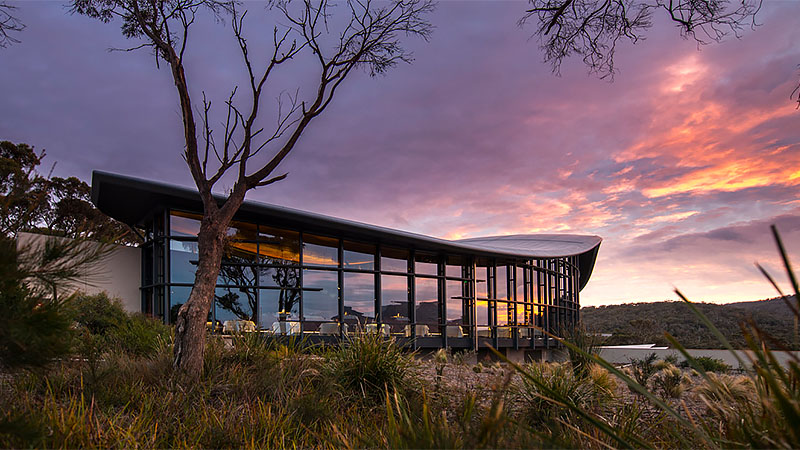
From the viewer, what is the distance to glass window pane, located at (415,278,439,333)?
1944cm

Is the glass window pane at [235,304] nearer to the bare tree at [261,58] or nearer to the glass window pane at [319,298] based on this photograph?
the glass window pane at [319,298]

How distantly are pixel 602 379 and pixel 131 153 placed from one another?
18167 mm

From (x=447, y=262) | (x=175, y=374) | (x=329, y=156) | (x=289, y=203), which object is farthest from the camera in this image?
(x=289, y=203)

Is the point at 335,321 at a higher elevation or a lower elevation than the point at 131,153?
lower

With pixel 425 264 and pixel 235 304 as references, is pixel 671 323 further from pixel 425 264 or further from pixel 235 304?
pixel 235 304

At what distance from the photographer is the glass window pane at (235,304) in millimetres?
15320

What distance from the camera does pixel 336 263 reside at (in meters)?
17.4

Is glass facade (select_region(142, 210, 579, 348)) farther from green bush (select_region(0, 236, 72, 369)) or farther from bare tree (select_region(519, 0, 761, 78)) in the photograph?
green bush (select_region(0, 236, 72, 369))

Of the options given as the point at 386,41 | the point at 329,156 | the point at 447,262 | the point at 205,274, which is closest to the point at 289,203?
the point at 329,156

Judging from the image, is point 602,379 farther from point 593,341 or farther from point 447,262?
point 447,262

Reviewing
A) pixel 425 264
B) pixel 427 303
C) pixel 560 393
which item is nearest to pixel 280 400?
pixel 560 393

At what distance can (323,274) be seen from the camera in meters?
17.1

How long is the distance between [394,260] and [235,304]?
6.04 meters

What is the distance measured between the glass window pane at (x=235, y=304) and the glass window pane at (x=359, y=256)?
3479mm
